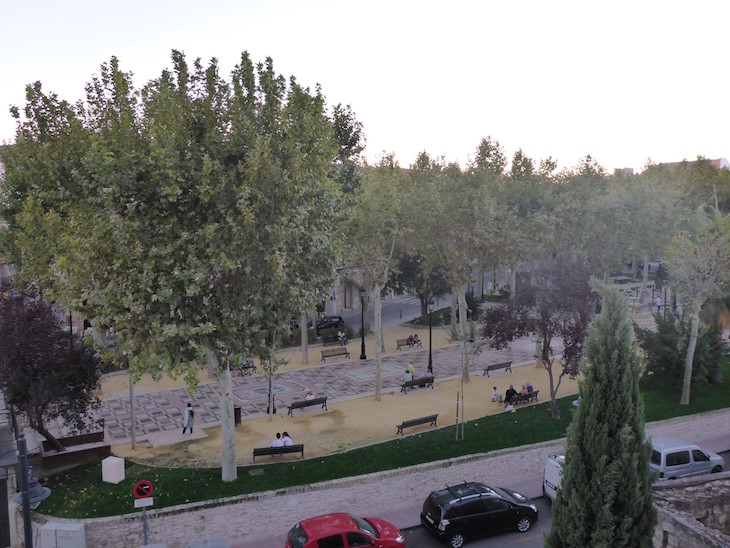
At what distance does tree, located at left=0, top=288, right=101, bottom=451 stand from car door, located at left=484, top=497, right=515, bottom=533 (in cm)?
1308

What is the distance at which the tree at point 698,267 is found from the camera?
23734 millimetres

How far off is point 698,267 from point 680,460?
8.65 meters

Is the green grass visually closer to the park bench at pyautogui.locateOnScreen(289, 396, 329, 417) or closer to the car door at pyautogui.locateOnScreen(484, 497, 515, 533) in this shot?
the car door at pyautogui.locateOnScreen(484, 497, 515, 533)

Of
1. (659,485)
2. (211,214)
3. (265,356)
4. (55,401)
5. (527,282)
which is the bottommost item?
(659,485)

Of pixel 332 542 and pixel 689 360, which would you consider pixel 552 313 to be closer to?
pixel 689 360

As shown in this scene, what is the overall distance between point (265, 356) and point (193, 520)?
189 inches

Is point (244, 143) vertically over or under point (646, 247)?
over

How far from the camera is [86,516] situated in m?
15.8

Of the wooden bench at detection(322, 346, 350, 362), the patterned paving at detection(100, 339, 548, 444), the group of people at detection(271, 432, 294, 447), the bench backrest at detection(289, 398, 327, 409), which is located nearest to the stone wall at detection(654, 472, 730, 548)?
the group of people at detection(271, 432, 294, 447)

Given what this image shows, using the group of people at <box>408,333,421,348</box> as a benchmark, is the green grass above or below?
below

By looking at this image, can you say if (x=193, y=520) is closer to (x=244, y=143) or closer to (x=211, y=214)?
(x=211, y=214)

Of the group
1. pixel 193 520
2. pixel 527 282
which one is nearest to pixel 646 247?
pixel 527 282

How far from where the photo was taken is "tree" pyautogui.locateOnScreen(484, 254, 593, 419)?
74.3 feet

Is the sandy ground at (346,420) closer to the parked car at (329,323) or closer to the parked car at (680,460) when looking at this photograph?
the parked car at (680,460)
